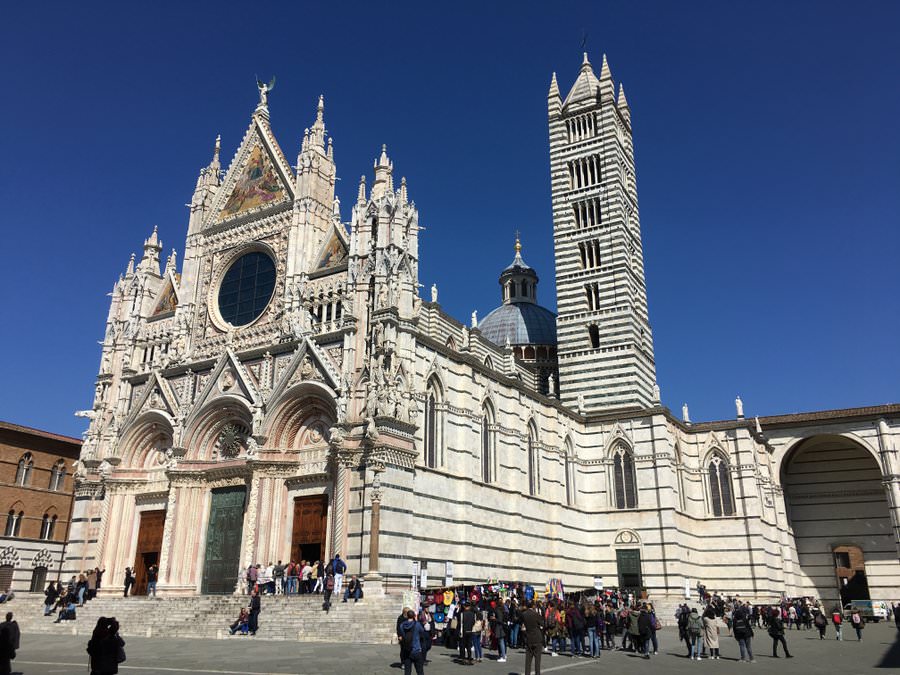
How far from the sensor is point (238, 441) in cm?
2966

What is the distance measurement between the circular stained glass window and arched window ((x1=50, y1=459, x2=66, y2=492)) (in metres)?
14.0

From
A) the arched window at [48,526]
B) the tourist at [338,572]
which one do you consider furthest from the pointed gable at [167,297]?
the tourist at [338,572]

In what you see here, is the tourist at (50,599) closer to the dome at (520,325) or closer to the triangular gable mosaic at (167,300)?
the triangular gable mosaic at (167,300)

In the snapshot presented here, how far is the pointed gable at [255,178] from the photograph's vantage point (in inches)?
1316

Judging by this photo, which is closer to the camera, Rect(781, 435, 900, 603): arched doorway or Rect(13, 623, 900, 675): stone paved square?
Rect(13, 623, 900, 675): stone paved square

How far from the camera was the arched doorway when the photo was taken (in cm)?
4450

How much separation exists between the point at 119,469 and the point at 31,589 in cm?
1009

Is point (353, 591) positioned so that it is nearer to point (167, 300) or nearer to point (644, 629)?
point (644, 629)

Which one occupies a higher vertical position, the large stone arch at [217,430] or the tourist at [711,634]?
the large stone arch at [217,430]

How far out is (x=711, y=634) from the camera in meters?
19.3

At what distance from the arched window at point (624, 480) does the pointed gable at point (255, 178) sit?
20.1 m

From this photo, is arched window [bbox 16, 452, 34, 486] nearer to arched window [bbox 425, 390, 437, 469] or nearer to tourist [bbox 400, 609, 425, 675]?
arched window [bbox 425, 390, 437, 469]

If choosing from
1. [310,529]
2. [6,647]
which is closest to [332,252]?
[310,529]

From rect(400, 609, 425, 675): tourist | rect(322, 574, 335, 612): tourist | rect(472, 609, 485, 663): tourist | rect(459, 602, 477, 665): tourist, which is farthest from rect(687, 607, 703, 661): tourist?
rect(322, 574, 335, 612): tourist
